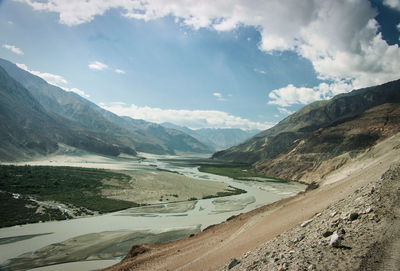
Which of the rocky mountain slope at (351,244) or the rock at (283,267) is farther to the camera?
the rock at (283,267)

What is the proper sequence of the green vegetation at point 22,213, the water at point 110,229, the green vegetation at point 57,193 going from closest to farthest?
the water at point 110,229, the green vegetation at point 22,213, the green vegetation at point 57,193

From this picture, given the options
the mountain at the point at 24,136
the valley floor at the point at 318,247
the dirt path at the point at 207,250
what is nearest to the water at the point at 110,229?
the dirt path at the point at 207,250

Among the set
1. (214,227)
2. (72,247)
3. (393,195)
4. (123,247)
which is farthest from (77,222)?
(393,195)

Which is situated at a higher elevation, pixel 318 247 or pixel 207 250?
pixel 318 247

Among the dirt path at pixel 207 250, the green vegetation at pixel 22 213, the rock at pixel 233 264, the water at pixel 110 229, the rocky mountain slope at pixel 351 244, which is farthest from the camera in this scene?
the green vegetation at pixel 22 213

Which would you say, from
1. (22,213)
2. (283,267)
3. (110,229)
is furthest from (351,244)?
(22,213)

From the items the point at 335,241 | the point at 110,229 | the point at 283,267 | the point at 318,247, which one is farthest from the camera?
the point at 110,229

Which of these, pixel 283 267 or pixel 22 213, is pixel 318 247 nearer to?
pixel 283 267

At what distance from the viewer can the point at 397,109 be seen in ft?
330

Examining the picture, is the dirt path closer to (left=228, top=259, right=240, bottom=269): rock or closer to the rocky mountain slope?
(left=228, top=259, right=240, bottom=269): rock

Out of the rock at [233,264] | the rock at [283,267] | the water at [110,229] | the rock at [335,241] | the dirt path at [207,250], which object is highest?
the rock at [335,241]

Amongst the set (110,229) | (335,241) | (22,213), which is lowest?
(110,229)

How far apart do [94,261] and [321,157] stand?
9134 cm

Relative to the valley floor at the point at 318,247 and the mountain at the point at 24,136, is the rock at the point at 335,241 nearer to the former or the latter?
the valley floor at the point at 318,247
